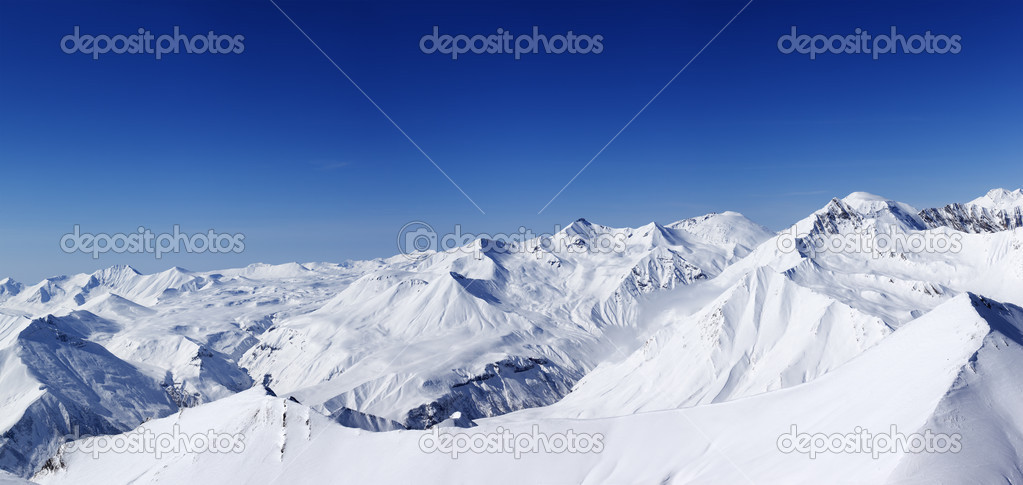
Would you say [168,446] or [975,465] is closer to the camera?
[975,465]

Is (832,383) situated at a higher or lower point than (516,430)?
higher

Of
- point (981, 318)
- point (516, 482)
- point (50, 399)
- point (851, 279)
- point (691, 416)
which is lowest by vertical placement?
point (50, 399)

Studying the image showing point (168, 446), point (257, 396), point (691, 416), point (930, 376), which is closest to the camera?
point (930, 376)

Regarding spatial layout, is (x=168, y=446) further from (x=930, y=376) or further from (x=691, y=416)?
(x=930, y=376)

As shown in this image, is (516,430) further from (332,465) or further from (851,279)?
(851,279)

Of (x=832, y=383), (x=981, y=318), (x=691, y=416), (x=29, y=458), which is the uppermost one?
(x=981, y=318)

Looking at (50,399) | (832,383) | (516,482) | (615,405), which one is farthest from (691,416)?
(50,399)

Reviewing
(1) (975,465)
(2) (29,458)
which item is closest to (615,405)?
(1) (975,465)

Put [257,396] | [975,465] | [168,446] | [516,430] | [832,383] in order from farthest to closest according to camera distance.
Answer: [257,396] < [168,446] < [516,430] < [832,383] < [975,465]

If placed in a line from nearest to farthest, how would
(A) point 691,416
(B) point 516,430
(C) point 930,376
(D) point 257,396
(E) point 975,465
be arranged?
(E) point 975,465 → (C) point 930,376 → (A) point 691,416 → (B) point 516,430 → (D) point 257,396
